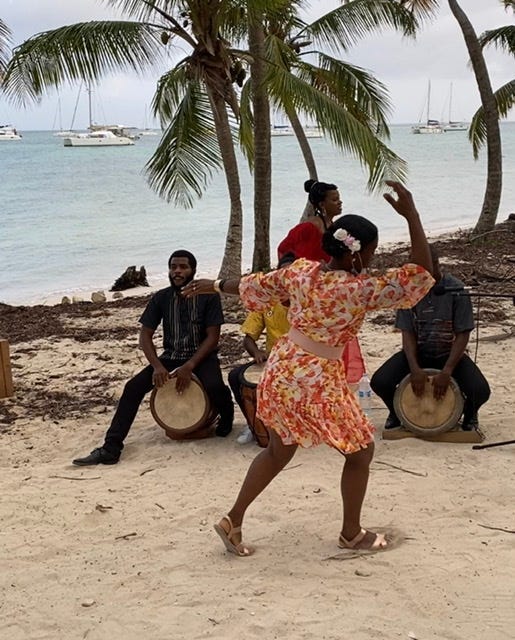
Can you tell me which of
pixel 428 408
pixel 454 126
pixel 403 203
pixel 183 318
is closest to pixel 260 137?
pixel 183 318

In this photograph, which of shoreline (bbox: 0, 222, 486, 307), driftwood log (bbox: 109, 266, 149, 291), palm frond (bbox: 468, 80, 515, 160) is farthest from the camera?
palm frond (bbox: 468, 80, 515, 160)

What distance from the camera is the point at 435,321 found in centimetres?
580

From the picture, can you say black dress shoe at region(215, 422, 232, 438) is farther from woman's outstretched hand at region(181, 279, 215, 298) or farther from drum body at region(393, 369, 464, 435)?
woman's outstretched hand at region(181, 279, 215, 298)

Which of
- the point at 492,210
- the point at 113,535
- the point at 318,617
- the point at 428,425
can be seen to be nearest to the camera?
the point at 318,617

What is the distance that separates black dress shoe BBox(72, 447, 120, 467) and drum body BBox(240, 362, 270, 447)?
93 centimetres

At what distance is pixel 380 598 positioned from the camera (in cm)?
367

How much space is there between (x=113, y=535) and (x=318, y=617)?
1451 mm

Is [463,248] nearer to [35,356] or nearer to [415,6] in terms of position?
[415,6]

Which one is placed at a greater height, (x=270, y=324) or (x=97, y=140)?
(x=97, y=140)

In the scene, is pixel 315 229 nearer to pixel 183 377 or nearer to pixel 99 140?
pixel 183 377

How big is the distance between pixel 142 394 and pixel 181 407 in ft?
1.00

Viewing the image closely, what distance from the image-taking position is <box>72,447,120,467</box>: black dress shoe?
18.9 ft

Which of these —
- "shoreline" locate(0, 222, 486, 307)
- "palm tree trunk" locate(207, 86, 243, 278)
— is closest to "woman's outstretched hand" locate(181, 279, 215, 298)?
"palm tree trunk" locate(207, 86, 243, 278)

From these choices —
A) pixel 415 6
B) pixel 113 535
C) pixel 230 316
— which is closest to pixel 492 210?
pixel 415 6
